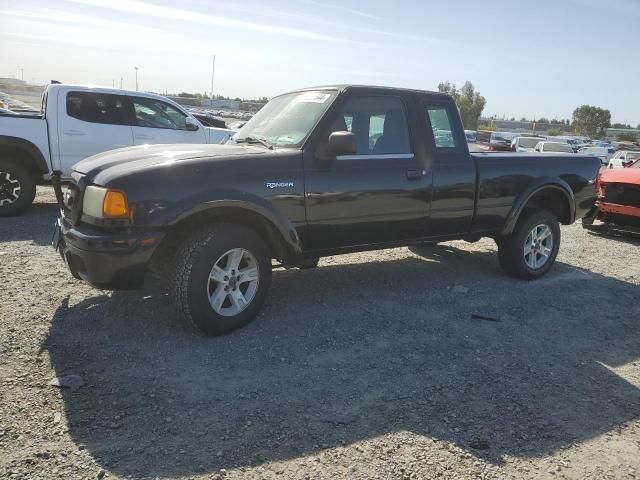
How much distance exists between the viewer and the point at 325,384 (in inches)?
139

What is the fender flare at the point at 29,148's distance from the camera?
759 centimetres

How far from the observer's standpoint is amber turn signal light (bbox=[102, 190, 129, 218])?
362 centimetres

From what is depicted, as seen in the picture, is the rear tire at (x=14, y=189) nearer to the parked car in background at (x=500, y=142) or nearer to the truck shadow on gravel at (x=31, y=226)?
the truck shadow on gravel at (x=31, y=226)

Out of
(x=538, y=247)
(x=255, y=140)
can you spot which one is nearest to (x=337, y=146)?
(x=255, y=140)

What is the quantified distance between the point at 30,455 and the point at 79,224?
1.78 meters

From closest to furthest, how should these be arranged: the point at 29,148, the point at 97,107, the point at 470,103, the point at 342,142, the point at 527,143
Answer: the point at 342,142 < the point at 29,148 < the point at 97,107 < the point at 527,143 < the point at 470,103

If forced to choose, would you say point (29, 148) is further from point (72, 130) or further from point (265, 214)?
point (265, 214)

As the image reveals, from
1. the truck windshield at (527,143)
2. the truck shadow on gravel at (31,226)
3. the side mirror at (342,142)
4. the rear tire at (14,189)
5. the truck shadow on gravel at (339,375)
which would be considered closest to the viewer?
the truck shadow on gravel at (339,375)

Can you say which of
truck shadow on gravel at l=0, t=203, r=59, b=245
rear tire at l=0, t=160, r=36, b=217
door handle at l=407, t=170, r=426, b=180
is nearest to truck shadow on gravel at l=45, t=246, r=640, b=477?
door handle at l=407, t=170, r=426, b=180

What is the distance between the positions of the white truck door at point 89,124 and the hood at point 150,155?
4.35m

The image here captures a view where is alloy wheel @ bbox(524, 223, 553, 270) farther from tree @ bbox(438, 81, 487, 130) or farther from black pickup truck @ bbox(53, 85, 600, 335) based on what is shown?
tree @ bbox(438, 81, 487, 130)

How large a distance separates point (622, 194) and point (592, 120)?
82.5m

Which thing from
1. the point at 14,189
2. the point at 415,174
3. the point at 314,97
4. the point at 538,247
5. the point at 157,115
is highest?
the point at 314,97

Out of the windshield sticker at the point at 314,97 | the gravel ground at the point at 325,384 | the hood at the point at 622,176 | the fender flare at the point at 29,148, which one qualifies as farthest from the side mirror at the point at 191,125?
the hood at the point at 622,176
